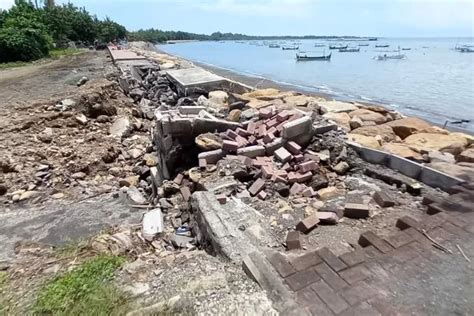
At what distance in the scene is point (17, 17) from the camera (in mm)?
23484

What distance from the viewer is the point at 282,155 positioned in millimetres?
4016

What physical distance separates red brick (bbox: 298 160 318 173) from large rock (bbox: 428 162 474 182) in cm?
123

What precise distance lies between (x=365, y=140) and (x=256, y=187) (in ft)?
5.85

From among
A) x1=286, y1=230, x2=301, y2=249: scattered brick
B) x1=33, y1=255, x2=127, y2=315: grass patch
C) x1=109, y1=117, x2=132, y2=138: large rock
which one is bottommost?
x1=109, y1=117, x2=132, y2=138: large rock

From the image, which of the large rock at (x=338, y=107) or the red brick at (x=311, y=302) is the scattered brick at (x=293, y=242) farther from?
the large rock at (x=338, y=107)

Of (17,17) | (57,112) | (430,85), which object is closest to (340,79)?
(430,85)

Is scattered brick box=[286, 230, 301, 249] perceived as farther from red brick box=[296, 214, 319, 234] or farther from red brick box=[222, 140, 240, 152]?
red brick box=[222, 140, 240, 152]

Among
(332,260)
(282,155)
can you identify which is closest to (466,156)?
(282,155)

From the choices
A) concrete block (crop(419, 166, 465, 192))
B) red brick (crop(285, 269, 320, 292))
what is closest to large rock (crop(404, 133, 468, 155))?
concrete block (crop(419, 166, 465, 192))

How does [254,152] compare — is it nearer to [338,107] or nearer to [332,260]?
[332,260]

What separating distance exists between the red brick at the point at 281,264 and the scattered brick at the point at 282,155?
1.80m

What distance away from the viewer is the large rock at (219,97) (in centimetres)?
699

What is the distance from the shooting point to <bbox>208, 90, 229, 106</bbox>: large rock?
6987 mm

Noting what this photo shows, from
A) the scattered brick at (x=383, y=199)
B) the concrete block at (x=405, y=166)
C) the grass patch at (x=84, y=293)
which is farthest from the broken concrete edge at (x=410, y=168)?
the grass patch at (x=84, y=293)
